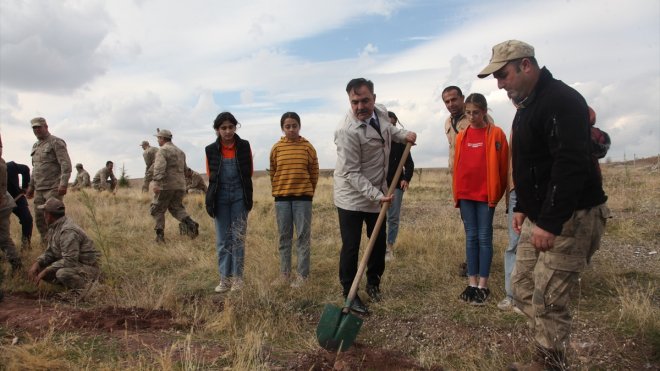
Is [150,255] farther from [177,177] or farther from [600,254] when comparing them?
[600,254]

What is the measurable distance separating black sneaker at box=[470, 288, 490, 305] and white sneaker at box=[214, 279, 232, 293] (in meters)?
2.64

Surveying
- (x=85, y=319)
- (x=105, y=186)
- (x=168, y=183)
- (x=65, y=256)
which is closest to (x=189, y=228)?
(x=168, y=183)

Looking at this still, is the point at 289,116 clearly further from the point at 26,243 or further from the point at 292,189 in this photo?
the point at 26,243

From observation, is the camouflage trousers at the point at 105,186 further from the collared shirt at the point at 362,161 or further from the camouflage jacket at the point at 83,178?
the collared shirt at the point at 362,161

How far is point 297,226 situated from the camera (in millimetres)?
5457

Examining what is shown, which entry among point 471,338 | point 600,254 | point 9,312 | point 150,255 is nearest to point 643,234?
point 600,254

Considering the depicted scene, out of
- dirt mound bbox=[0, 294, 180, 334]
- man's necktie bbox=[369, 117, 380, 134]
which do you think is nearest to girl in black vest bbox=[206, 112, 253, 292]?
dirt mound bbox=[0, 294, 180, 334]

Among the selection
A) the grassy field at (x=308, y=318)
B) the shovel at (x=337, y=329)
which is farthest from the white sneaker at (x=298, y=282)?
the shovel at (x=337, y=329)

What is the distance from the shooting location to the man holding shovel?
14.0 ft

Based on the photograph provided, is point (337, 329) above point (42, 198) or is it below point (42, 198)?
below

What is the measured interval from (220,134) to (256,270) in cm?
163

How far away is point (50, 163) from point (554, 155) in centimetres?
689

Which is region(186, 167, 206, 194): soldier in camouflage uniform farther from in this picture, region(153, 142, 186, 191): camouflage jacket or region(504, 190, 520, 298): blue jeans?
region(504, 190, 520, 298): blue jeans

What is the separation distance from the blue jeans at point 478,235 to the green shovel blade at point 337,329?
1.50 metres
